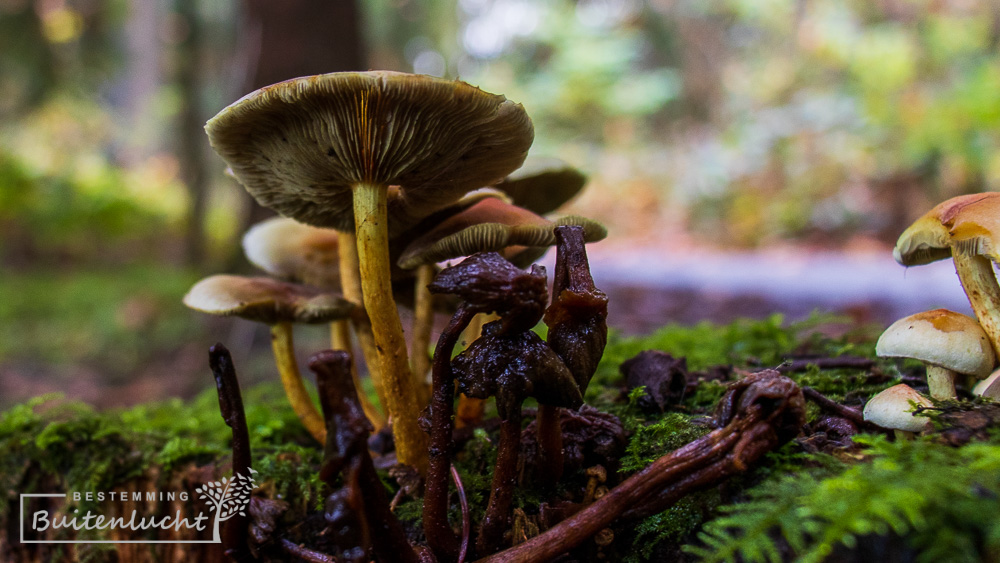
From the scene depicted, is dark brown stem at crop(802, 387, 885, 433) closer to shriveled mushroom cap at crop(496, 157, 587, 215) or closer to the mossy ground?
the mossy ground

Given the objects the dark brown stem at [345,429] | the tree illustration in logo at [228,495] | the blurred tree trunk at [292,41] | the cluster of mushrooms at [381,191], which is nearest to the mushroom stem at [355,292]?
the cluster of mushrooms at [381,191]

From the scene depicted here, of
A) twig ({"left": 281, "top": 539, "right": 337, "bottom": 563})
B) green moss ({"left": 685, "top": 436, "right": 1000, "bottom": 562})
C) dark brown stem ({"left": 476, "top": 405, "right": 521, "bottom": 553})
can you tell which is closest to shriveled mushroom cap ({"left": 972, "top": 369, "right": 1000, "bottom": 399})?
green moss ({"left": 685, "top": 436, "right": 1000, "bottom": 562})

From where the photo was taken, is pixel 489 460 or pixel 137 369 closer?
pixel 489 460

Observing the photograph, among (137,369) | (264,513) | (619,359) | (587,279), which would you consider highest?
(137,369)

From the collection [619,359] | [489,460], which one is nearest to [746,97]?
[619,359]

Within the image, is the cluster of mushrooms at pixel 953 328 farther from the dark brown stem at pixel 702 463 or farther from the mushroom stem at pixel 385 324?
the mushroom stem at pixel 385 324

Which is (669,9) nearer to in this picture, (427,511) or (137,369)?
(137,369)
